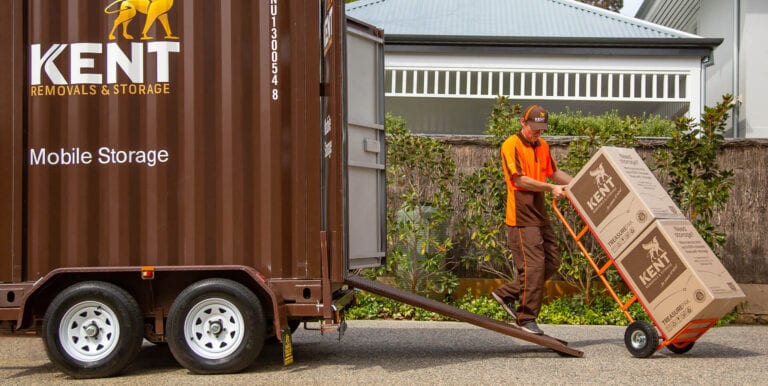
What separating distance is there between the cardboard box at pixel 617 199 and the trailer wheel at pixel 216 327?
8.81ft

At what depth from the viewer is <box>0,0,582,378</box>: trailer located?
6398 millimetres

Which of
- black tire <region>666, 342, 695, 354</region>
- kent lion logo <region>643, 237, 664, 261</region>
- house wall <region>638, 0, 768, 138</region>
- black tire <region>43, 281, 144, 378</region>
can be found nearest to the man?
kent lion logo <region>643, 237, 664, 261</region>

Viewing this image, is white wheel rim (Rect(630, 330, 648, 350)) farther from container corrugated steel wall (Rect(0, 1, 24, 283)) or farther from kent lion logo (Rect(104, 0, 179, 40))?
container corrugated steel wall (Rect(0, 1, 24, 283))

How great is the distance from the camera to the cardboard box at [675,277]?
21.3 feet

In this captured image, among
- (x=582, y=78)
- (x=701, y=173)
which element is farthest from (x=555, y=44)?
(x=701, y=173)

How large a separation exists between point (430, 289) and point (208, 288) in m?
3.66

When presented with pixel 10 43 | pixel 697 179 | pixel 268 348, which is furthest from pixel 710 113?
pixel 10 43

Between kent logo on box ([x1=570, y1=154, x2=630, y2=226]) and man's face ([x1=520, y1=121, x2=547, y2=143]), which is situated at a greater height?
man's face ([x1=520, y1=121, x2=547, y2=143])

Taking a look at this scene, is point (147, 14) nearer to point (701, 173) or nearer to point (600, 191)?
point (600, 191)

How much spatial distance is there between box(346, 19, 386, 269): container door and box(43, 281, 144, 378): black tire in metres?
1.69

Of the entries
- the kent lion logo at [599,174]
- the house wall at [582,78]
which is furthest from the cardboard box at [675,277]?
the house wall at [582,78]

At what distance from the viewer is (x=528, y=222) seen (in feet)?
23.6

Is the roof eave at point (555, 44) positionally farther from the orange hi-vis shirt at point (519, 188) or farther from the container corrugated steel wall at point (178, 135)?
the container corrugated steel wall at point (178, 135)

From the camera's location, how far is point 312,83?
6426mm
